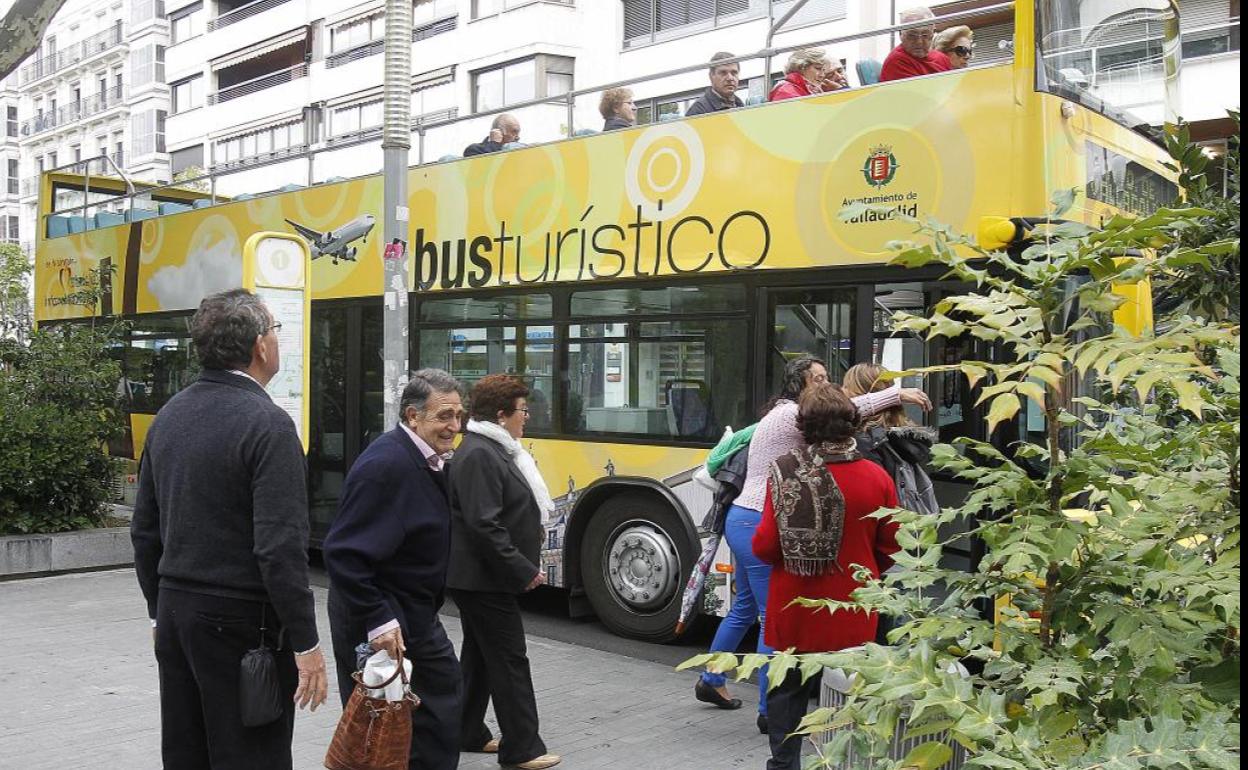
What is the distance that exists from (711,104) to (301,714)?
4.52m

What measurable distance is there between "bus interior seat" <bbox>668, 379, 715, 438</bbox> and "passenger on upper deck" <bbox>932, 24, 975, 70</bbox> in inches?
95.8

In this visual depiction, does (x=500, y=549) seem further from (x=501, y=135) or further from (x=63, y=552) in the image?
(x=63, y=552)

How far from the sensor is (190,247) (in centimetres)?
1278

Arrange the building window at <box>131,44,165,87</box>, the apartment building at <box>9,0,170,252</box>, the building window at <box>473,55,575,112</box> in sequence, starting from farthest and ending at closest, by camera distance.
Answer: the building window at <box>131,44,165,87</box>
the apartment building at <box>9,0,170,252</box>
the building window at <box>473,55,575,112</box>

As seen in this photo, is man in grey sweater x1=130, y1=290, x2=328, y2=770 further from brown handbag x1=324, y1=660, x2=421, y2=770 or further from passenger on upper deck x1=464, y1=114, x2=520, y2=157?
passenger on upper deck x1=464, y1=114, x2=520, y2=157

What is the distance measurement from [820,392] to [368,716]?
197cm

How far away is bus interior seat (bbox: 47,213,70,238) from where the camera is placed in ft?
52.2

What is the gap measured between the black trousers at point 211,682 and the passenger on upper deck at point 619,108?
219 inches

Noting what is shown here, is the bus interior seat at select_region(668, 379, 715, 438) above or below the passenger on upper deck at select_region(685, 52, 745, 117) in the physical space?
below

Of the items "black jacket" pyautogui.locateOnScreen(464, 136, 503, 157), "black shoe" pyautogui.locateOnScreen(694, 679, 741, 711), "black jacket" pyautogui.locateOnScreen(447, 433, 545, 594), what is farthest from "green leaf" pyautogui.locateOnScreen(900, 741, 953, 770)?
Result: "black jacket" pyautogui.locateOnScreen(464, 136, 503, 157)

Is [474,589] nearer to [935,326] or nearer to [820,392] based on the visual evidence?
[820,392]

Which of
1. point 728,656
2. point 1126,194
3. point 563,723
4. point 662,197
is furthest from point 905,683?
point 662,197

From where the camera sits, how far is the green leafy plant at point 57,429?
421 inches

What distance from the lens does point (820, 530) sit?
14.7 ft
